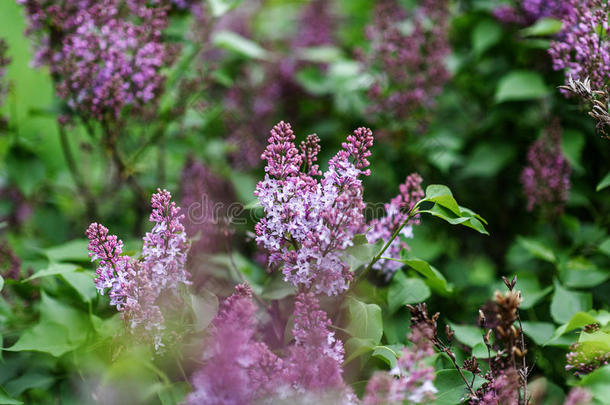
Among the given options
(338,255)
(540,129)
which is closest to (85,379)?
(338,255)

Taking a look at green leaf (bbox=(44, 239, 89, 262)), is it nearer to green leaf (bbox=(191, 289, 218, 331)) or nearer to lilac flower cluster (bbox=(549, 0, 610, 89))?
green leaf (bbox=(191, 289, 218, 331))

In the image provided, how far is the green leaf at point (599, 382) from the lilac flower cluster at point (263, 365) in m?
0.47

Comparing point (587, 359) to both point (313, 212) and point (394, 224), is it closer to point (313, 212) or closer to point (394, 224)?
point (394, 224)

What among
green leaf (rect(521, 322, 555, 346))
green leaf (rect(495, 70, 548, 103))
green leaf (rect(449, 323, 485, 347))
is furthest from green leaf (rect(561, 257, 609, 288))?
green leaf (rect(495, 70, 548, 103))

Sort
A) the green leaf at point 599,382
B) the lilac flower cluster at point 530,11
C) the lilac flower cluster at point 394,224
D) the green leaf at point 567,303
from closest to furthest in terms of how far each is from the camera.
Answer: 1. the green leaf at point 599,382
2. the lilac flower cluster at point 394,224
3. the green leaf at point 567,303
4. the lilac flower cluster at point 530,11

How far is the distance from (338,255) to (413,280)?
366mm

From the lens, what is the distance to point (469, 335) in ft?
4.47

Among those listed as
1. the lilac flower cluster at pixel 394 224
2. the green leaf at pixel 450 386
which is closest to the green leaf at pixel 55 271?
the lilac flower cluster at pixel 394 224

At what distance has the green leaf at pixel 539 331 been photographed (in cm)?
137

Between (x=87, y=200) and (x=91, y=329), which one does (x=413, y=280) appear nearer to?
(x=91, y=329)

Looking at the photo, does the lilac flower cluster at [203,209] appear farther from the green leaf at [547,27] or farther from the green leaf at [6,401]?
the green leaf at [547,27]

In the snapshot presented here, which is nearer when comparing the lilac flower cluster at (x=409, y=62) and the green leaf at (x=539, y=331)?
the green leaf at (x=539, y=331)

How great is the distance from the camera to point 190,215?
158 centimetres

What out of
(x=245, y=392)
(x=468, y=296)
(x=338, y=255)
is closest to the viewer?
(x=245, y=392)
